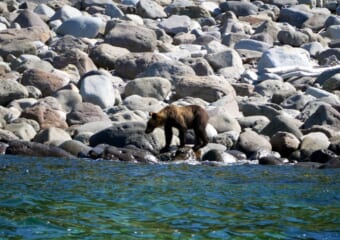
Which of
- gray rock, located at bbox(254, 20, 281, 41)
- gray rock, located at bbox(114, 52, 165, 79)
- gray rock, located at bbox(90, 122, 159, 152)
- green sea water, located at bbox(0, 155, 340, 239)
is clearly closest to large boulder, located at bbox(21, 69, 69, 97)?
gray rock, located at bbox(114, 52, 165, 79)

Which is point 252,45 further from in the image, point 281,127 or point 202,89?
point 281,127

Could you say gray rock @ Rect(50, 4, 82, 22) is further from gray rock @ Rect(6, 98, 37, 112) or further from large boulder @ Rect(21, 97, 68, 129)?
large boulder @ Rect(21, 97, 68, 129)

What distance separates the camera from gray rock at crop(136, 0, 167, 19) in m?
34.5

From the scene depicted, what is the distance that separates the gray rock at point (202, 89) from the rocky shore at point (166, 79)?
26 millimetres

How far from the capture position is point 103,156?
55.2ft

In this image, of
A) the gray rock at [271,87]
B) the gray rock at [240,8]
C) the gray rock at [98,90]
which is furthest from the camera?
the gray rock at [240,8]

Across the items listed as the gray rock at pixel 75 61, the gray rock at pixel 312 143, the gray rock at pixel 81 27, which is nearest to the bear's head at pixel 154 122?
the gray rock at pixel 312 143

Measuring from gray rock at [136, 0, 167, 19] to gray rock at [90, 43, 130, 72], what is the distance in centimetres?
781

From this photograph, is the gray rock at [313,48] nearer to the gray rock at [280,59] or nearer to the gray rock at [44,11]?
the gray rock at [280,59]

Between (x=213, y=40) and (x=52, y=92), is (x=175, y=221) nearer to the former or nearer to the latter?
(x=52, y=92)

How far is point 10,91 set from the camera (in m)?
21.3

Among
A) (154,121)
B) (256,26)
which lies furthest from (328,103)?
(256,26)

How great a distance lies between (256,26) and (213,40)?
495 cm

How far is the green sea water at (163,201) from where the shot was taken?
8.75 m
